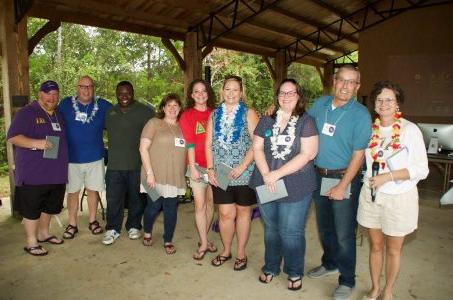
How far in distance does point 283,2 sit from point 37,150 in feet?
18.1

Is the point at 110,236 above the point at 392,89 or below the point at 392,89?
below

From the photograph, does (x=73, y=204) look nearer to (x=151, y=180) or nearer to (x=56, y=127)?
(x=56, y=127)

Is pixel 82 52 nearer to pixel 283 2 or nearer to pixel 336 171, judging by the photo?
pixel 283 2

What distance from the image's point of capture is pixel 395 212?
213 cm

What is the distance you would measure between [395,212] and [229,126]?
122cm

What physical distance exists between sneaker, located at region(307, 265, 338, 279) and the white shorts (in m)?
2.09

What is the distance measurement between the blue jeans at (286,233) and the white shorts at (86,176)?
1807 millimetres

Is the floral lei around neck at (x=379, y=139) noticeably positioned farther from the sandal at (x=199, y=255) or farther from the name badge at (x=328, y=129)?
the sandal at (x=199, y=255)

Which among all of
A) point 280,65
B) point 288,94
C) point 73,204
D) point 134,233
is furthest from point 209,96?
point 280,65

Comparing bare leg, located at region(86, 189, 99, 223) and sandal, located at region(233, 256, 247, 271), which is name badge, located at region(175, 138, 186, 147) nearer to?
sandal, located at region(233, 256, 247, 271)

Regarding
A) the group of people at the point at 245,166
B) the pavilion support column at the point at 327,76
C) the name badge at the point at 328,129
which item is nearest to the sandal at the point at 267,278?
the group of people at the point at 245,166

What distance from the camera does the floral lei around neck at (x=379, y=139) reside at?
213cm

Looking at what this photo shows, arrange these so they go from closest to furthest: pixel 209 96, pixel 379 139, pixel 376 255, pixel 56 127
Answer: pixel 379 139, pixel 376 255, pixel 209 96, pixel 56 127

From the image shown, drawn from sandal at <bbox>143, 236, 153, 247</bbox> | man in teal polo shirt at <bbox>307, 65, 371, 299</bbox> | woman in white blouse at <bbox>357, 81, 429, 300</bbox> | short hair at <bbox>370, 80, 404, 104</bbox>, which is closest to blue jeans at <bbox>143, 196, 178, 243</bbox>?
sandal at <bbox>143, 236, 153, 247</bbox>
